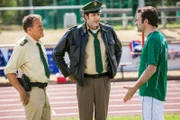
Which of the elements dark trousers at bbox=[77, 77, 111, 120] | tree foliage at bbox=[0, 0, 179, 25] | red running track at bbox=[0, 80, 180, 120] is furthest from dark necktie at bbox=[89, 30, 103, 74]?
tree foliage at bbox=[0, 0, 179, 25]

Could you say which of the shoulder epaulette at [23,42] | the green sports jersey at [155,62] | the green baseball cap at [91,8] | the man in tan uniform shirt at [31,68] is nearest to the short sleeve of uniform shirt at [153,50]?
the green sports jersey at [155,62]

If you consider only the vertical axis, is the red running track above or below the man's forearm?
below

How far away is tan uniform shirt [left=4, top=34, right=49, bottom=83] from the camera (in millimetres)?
5965

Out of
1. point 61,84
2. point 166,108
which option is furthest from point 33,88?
point 61,84

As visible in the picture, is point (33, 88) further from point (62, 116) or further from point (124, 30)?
point (124, 30)

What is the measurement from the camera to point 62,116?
33.7ft

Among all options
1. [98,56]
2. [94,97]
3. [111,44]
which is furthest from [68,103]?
[98,56]

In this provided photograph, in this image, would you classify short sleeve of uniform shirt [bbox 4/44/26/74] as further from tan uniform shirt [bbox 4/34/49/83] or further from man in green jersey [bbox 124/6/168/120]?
man in green jersey [bbox 124/6/168/120]

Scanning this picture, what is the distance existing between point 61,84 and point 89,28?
891 cm

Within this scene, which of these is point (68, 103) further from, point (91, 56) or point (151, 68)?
point (151, 68)

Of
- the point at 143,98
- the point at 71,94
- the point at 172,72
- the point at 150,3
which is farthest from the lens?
the point at 150,3

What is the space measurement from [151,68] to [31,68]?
1628 mm

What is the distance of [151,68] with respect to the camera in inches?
214

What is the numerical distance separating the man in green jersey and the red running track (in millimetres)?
4639
